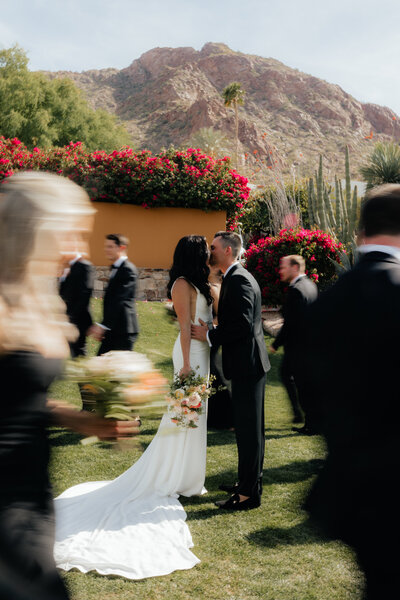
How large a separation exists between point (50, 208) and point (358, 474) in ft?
4.57

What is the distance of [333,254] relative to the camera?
488 inches

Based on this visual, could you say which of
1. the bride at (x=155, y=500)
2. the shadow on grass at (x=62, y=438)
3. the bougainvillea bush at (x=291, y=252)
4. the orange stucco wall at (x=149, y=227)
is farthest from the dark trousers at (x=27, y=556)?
the orange stucco wall at (x=149, y=227)

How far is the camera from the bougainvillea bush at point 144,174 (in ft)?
50.6

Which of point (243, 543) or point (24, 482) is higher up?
point (24, 482)

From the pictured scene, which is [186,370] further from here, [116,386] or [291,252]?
[291,252]

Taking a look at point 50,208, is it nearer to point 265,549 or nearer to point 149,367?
point 149,367

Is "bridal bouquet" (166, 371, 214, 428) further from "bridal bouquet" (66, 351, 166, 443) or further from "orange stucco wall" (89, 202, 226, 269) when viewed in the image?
"orange stucco wall" (89, 202, 226, 269)

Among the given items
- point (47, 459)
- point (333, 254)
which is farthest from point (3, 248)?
point (333, 254)

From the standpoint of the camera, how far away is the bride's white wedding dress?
3.28 m

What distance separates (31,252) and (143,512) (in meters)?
3.03

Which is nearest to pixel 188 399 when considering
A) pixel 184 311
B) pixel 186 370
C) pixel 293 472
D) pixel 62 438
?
pixel 186 370

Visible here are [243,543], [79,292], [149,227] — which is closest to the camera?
[243,543]

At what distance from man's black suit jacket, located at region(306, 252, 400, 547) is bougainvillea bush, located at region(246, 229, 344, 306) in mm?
10288

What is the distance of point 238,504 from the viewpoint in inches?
160
